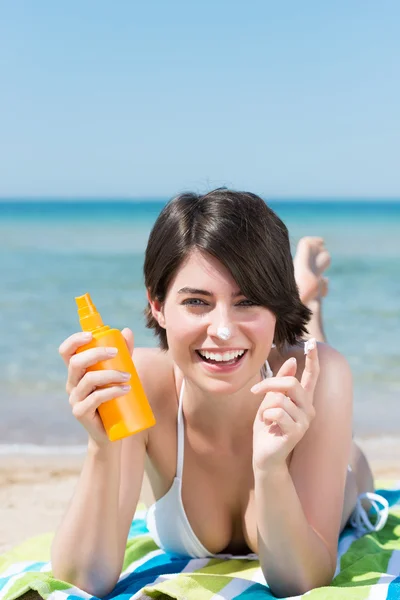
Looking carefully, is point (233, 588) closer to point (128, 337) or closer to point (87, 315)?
point (128, 337)

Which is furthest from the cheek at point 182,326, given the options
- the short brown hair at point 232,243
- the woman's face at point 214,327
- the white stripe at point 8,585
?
the white stripe at point 8,585

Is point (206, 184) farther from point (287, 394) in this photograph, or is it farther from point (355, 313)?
point (355, 313)

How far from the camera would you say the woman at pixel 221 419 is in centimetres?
242

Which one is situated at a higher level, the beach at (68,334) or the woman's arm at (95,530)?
the woman's arm at (95,530)

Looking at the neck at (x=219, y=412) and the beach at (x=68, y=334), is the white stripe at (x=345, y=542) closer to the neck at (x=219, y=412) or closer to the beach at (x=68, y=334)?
the neck at (x=219, y=412)

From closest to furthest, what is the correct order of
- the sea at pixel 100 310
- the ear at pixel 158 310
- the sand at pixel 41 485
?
the ear at pixel 158 310, the sand at pixel 41 485, the sea at pixel 100 310

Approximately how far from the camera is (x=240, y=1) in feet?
144

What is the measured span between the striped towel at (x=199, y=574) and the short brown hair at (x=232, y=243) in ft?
3.01

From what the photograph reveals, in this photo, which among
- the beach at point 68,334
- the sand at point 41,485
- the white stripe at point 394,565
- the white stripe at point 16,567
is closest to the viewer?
the white stripe at point 394,565

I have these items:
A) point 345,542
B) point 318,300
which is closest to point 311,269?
point 318,300

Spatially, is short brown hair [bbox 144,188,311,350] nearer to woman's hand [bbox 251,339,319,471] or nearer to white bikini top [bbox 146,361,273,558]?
woman's hand [bbox 251,339,319,471]

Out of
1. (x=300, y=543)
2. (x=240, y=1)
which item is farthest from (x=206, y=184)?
(x=240, y=1)

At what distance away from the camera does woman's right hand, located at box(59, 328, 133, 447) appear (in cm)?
224

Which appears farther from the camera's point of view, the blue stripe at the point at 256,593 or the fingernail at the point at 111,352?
the blue stripe at the point at 256,593
